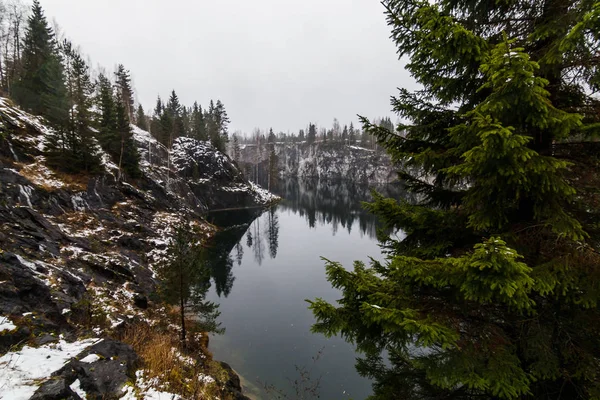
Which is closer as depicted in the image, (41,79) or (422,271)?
(422,271)

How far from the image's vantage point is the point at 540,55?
3.81 metres

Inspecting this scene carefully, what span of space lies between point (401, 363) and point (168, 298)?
37.6 feet

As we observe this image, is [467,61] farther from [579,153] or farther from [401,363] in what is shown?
[401,363]

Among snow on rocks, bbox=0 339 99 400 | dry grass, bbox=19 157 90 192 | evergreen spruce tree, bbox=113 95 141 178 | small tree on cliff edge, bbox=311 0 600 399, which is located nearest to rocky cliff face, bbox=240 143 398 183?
evergreen spruce tree, bbox=113 95 141 178

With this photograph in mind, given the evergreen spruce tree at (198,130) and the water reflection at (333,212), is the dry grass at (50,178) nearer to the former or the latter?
the water reflection at (333,212)

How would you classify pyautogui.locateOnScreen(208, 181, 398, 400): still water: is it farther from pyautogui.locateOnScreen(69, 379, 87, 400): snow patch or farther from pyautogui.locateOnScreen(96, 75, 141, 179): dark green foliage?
pyautogui.locateOnScreen(96, 75, 141, 179): dark green foliage

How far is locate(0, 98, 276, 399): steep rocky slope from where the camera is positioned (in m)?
5.90

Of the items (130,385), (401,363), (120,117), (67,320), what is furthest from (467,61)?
(120,117)

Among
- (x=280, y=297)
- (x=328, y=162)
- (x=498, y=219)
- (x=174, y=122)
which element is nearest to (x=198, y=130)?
(x=174, y=122)

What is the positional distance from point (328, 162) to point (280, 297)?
11655 centimetres

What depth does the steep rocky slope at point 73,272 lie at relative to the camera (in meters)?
5.90

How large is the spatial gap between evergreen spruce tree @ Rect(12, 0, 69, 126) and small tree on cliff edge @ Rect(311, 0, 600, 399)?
32.9m

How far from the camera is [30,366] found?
5645 mm

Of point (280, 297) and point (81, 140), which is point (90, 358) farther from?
point (81, 140)
